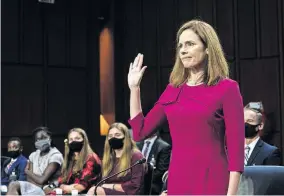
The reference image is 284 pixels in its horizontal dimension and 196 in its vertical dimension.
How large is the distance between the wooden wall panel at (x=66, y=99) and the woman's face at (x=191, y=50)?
30.1 ft

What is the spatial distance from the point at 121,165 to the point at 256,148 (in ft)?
4.49

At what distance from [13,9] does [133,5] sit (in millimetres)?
2203

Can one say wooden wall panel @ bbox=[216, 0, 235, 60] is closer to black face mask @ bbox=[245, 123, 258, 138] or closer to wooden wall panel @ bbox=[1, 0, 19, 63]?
wooden wall panel @ bbox=[1, 0, 19, 63]

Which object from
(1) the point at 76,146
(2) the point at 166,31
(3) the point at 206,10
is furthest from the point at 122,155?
(2) the point at 166,31

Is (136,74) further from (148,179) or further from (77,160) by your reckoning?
(77,160)

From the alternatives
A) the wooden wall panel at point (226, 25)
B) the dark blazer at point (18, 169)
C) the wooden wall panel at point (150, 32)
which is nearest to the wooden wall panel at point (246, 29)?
the wooden wall panel at point (226, 25)

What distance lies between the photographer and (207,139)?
1747mm

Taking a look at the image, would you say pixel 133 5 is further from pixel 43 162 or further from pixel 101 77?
pixel 43 162

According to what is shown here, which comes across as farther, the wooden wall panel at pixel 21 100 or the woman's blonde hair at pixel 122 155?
the wooden wall panel at pixel 21 100

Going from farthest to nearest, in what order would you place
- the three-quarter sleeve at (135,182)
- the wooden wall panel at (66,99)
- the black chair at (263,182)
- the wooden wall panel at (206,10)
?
1. the wooden wall panel at (66,99)
2. the wooden wall panel at (206,10)
3. the three-quarter sleeve at (135,182)
4. the black chair at (263,182)

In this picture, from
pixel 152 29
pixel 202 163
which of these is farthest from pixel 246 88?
pixel 202 163

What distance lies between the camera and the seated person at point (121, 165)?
17.5ft

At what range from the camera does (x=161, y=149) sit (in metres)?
6.18

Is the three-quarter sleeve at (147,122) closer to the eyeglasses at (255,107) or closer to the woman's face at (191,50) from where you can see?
the woman's face at (191,50)
